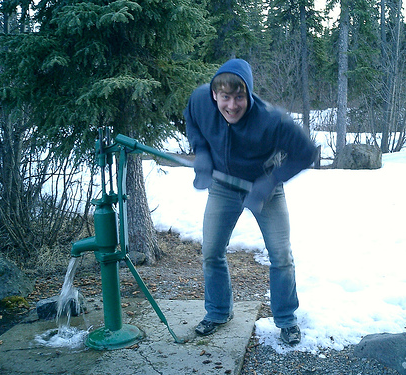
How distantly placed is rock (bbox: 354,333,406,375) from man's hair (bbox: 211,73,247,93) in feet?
5.36

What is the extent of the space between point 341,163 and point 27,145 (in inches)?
376

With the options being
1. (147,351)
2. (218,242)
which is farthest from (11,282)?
(218,242)

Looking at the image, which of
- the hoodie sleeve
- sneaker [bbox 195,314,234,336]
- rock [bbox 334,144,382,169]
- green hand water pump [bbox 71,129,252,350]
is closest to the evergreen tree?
green hand water pump [bbox 71,129,252,350]

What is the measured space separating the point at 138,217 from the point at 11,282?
152cm

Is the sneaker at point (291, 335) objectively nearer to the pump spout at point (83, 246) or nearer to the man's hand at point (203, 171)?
the man's hand at point (203, 171)

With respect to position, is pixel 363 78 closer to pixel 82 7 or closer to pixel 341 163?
pixel 341 163

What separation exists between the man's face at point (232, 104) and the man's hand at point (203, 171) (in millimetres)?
300

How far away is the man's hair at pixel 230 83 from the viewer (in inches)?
102

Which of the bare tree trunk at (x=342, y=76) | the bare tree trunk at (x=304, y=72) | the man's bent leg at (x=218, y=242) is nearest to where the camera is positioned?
the man's bent leg at (x=218, y=242)

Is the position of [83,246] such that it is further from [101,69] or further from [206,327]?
[101,69]

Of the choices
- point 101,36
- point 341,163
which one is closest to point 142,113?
point 101,36

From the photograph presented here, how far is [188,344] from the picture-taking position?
2.92 meters

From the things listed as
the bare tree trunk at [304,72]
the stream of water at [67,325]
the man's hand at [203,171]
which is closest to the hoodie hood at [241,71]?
the man's hand at [203,171]

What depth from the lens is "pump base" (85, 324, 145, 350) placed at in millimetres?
2908
